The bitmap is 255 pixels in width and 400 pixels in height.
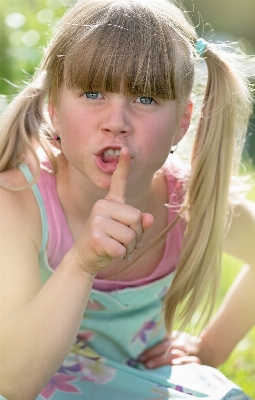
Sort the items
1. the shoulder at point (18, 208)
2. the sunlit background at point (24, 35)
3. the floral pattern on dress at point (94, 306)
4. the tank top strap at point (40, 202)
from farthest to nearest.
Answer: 1. the sunlit background at point (24, 35)
2. the floral pattern on dress at point (94, 306)
3. the tank top strap at point (40, 202)
4. the shoulder at point (18, 208)

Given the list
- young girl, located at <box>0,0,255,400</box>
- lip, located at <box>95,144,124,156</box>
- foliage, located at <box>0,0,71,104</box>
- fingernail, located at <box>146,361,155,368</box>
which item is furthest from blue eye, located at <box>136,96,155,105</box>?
foliage, located at <box>0,0,71,104</box>

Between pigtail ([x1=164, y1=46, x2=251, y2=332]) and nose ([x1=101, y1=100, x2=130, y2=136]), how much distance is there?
0.36m

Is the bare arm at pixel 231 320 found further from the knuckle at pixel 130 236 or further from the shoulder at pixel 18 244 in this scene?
the knuckle at pixel 130 236

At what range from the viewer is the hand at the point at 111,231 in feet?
3.89

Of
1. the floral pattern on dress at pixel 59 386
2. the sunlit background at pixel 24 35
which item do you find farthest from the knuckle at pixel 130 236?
the sunlit background at pixel 24 35

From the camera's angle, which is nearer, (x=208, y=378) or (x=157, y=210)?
(x=208, y=378)

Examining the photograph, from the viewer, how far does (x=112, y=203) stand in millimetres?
1218

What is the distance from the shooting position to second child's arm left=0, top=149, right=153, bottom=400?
1195mm

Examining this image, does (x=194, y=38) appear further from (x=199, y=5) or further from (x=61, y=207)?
(x=199, y=5)

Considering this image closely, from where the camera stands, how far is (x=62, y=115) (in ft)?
4.81

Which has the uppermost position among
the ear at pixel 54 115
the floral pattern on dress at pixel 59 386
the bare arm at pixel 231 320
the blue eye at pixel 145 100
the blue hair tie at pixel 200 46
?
the blue hair tie at pixel 200 46

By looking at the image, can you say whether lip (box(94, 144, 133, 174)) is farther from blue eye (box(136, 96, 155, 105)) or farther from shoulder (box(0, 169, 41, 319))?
shoulder (box(0, 169, 41, 319))

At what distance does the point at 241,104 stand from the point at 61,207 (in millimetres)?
473

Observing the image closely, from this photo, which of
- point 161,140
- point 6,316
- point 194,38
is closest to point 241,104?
point 194,38
